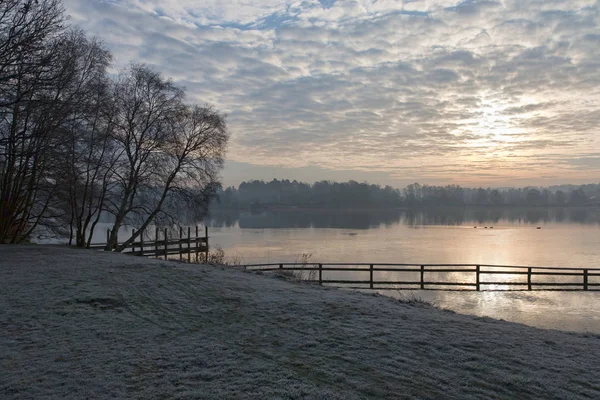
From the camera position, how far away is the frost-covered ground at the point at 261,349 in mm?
5016

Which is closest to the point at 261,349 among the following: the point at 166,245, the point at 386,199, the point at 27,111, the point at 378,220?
the point at 27,111

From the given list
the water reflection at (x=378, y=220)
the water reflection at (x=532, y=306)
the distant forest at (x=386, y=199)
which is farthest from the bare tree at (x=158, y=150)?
the distant forest at (x=386, y=199)

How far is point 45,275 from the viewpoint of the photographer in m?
11.9

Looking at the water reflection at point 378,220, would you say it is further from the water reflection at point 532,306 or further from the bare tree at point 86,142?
the water reflection at point 532,306

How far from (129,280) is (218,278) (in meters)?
2.29

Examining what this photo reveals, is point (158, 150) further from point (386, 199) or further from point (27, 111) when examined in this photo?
point (386, 199)

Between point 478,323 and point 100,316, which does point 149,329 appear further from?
point 478,323

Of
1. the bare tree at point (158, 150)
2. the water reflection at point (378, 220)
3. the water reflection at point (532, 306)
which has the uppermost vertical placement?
the bare tree at point (158, 150)

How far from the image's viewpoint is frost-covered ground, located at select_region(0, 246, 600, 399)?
502cm

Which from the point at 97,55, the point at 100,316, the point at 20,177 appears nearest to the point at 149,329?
the point at 100,316

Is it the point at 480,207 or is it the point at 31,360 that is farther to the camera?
the point at 480,207

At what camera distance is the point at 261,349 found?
6281mm

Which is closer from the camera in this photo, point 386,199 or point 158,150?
point 158,150

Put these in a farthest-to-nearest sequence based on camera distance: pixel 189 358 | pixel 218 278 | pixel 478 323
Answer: pixel 218 278, pixel 478 323, pixel 189 358
